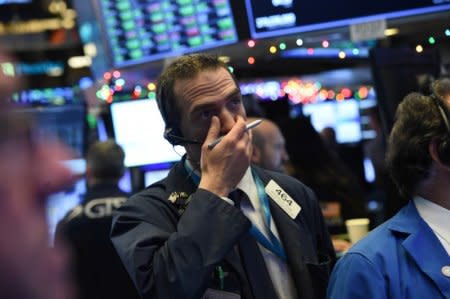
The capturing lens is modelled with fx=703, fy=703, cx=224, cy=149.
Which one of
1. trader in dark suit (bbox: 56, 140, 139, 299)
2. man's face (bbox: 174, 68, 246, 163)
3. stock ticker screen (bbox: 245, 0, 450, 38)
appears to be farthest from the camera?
trader in dark suit (bbox: 56, 140, 139, 299)

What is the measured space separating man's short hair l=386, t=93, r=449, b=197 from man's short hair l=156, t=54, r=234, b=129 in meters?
0.52

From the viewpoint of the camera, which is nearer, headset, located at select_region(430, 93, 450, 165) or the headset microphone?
headset, located at select_region(430, 93, 450, 165)

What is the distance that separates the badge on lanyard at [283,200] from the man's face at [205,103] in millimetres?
232

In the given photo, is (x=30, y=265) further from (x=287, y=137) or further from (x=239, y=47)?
(x=287, y=137)

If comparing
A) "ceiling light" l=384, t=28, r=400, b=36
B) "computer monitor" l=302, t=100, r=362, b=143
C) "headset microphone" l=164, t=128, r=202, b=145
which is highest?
"ceiling light" l=384, t=28, r=400, b=36

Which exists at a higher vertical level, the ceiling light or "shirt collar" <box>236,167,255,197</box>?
the ceiling light

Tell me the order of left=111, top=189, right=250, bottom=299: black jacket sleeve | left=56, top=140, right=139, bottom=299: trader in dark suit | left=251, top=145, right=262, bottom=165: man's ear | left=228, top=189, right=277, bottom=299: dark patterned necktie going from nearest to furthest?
left=111, top=189, right=250, bottom=299: black jacket sleeve < left=228, top=189, right=277, bottom=299: dark patterned necktie < left=56, top=140, right=139, bottom=299: trader in dark suit < left=251, top=145, right=262, bottom=165: man's ear

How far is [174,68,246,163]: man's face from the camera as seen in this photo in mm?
2014

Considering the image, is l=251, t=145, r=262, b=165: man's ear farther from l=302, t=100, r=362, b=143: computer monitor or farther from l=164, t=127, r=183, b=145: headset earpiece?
l=302, t=100, r=362, b=143: computer monitor

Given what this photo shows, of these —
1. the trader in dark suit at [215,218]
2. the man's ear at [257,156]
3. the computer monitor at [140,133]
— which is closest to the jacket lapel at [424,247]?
the trader in dark suit at [215,218]

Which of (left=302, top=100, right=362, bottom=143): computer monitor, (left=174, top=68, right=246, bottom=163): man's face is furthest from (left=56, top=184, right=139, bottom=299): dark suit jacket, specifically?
(left=302, top=100, right=362, bottom=143): computer monitor

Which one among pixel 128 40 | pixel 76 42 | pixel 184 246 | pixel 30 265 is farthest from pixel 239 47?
pixel 76 42

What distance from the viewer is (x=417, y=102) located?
2.02 m

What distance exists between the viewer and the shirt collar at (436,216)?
193 centimetres
